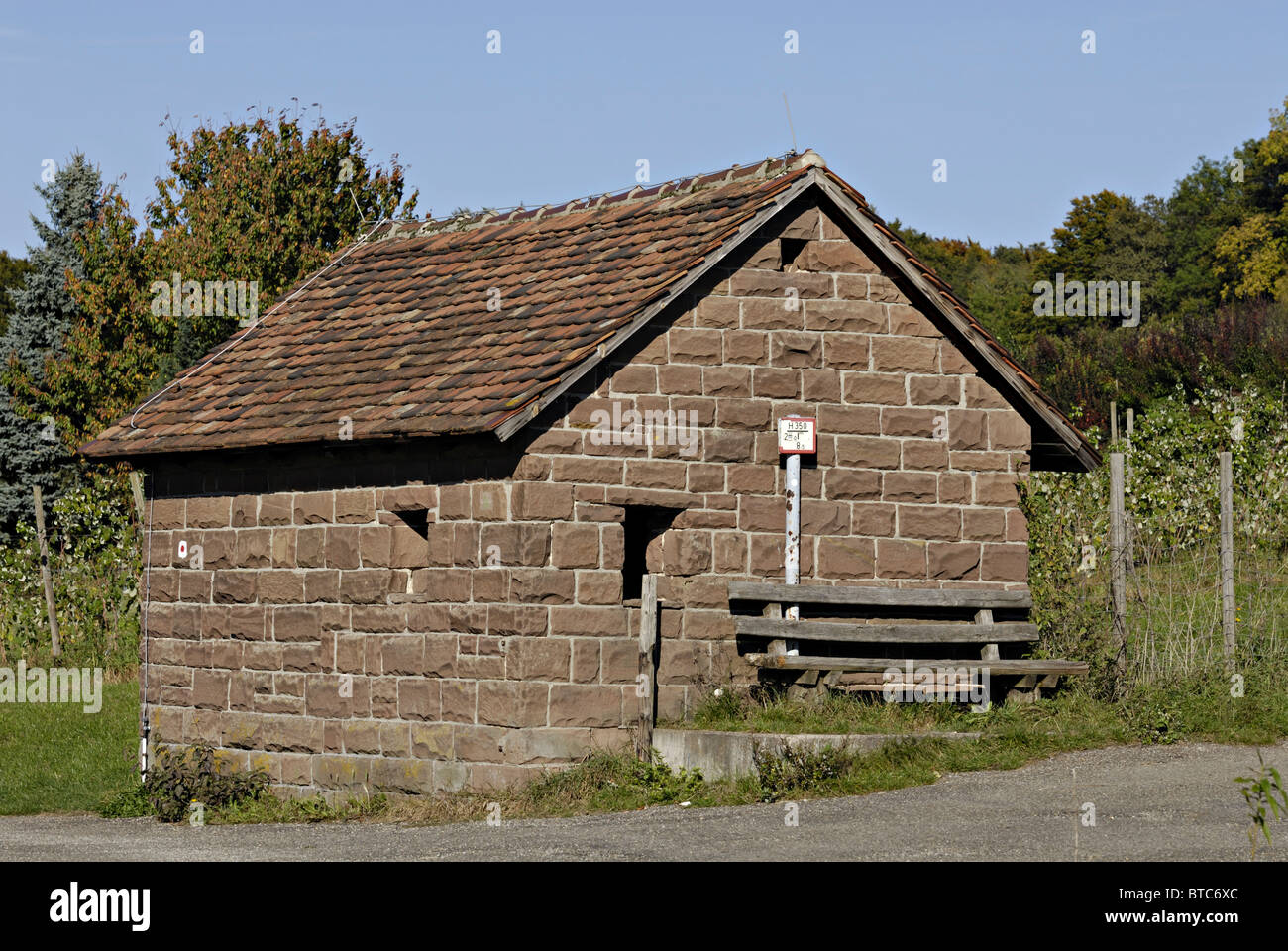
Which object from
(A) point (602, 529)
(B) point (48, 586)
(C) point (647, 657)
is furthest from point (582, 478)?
(B) point (48, 586)

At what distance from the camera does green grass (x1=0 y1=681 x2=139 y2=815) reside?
53.0 feet

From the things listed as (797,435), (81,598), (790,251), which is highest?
(790,251)

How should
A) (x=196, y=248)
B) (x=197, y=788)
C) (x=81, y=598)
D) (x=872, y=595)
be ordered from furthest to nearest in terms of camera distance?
(x=196, y=248) < (x=81, y=598) < (x=197, y=788) < (x=872, y=595)

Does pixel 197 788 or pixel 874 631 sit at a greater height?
pixel 874 631

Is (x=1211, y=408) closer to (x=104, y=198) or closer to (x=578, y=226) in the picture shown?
(x=578, y=226)

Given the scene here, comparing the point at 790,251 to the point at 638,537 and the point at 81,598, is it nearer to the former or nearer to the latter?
the point at 638,537

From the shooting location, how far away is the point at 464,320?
15.4m

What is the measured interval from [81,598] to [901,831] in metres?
17.1

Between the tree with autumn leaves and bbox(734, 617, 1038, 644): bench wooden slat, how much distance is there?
22.1m

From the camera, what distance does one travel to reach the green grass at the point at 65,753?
16158 millimetres

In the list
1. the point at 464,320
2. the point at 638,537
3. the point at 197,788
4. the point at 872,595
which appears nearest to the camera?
the point at 872,595

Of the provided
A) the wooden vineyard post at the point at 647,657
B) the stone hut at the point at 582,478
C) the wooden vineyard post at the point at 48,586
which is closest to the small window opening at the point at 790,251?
the stone hut at the point at 582,478

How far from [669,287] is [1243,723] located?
5926 mm
